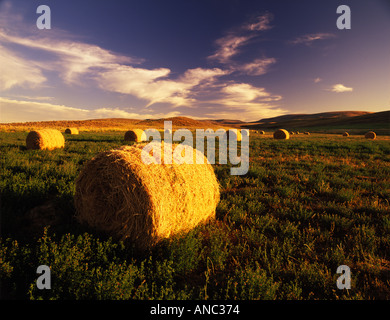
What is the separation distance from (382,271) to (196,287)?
10.4 feet

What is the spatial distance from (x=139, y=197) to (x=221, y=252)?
1.79m

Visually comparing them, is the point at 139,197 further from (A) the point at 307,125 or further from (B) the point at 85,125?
(A) the point at 307,125

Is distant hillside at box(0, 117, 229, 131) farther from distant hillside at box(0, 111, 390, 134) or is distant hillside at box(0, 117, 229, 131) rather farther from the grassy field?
the grassy field

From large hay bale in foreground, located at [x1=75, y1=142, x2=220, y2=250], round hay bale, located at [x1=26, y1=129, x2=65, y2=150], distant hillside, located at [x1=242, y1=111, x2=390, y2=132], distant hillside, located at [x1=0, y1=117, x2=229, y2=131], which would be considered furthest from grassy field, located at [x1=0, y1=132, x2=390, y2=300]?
distant hillside, located at [x1=242, y1=111, x2=390, y2=132]

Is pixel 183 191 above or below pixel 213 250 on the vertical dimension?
above

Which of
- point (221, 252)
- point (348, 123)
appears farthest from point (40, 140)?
point (348, 123)

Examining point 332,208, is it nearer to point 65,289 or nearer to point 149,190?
point 149,190

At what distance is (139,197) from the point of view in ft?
12.2

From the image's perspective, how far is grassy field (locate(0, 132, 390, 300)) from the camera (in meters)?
2.81

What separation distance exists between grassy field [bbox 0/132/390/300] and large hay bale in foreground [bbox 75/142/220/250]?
0.28 m
